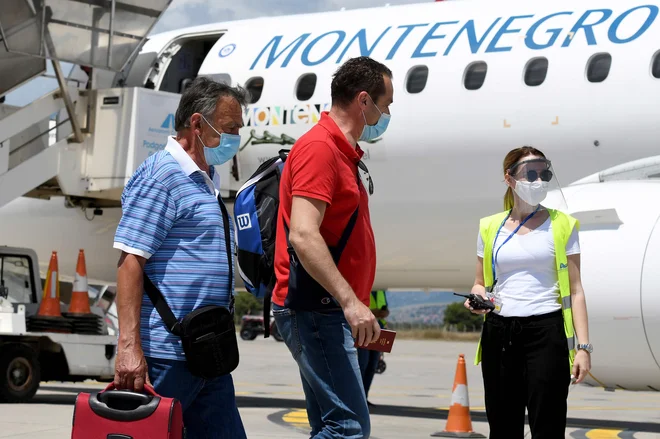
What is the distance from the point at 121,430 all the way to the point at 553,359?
2150 millimetres

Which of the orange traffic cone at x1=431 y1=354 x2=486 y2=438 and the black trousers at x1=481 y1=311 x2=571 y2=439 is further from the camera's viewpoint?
the orange traffic cone at x1=431 y1=354 x2=486 y2=438

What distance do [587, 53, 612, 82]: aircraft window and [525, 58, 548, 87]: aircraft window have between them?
0.43m

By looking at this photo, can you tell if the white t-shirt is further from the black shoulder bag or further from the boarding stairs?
the boarding stairs

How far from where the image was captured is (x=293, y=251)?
4.18 m

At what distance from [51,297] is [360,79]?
876 cm

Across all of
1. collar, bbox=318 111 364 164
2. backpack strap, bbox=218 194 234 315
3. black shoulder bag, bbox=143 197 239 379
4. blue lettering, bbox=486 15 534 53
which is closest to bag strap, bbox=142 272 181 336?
black shoulder bag, bbox=143 197 239 379

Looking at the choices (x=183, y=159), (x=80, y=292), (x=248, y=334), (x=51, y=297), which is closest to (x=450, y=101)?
(x=80, y=292)

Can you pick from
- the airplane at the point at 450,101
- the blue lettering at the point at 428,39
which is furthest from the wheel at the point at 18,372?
the blue lettering at the point at 428,39

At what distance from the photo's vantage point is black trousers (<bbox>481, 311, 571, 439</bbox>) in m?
5.07

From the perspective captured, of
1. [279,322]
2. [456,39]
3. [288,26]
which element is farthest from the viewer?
[288,26]

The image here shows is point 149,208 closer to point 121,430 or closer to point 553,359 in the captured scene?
point 121,430

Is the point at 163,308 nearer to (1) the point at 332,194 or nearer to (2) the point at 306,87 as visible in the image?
(1) the point at 332,194

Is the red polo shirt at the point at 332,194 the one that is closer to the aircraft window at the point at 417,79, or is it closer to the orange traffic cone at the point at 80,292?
the aircraft window at the point at 417,79

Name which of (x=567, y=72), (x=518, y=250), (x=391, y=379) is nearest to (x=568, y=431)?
(x=567, y=72)
